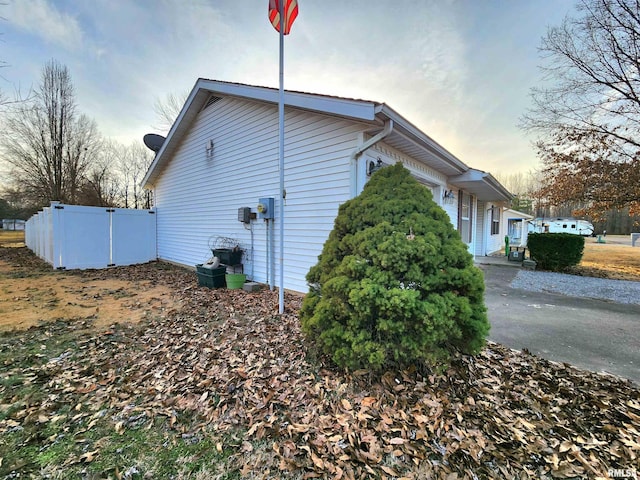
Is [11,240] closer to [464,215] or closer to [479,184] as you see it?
[464,215]

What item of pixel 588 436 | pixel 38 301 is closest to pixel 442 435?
pixel 588 436

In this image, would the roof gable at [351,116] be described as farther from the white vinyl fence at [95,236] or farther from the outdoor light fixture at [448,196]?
the white vinyl fence at [95,236]

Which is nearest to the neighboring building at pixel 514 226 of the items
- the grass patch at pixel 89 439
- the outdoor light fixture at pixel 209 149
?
the outdoor light fixture at pixel 209 149

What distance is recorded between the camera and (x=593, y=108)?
956cm

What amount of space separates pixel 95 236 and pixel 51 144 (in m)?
12.9

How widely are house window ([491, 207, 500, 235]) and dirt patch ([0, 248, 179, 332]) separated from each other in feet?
49.5

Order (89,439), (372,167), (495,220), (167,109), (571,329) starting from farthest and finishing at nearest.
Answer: (167,109)
(495,220)
(372,167)
(571,329)
(89,439)

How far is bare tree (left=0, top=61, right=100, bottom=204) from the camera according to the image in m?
16.7

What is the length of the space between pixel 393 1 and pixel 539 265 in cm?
916

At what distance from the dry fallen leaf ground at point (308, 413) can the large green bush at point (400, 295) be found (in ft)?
1.15

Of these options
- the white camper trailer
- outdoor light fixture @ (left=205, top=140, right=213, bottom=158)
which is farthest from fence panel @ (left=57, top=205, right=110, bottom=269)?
the white camper trailer

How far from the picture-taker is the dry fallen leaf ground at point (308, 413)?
1.82 m

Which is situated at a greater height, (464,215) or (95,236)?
(464,215)

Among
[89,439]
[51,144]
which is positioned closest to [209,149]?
[89,439]
